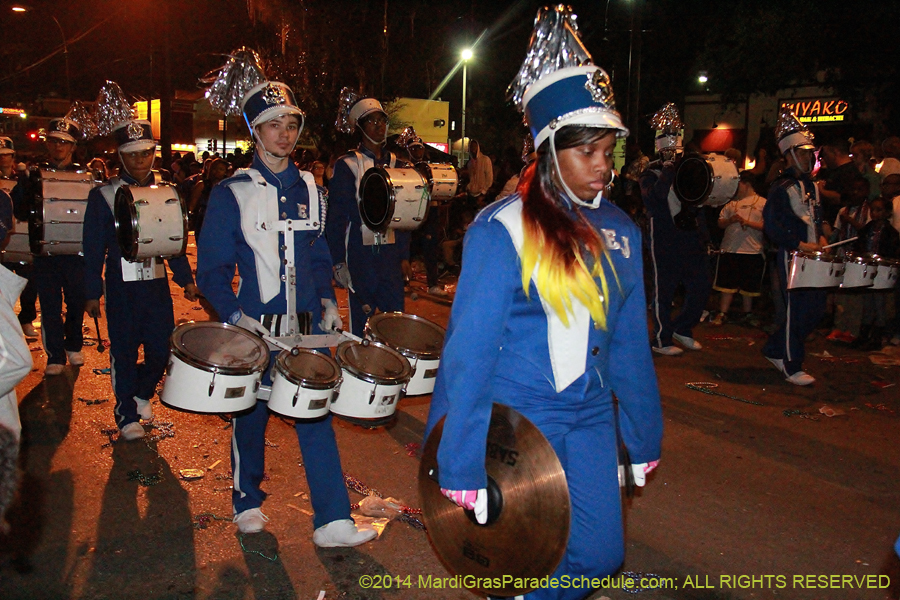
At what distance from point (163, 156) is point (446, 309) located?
1802cm

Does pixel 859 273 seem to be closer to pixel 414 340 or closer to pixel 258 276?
pixel 414 340

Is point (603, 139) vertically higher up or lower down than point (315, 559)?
higher up

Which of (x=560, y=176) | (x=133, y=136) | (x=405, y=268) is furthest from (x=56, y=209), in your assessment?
(x=560, y=176)

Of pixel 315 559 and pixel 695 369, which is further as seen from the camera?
pixel 695 369

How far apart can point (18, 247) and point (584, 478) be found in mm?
Result: 7769

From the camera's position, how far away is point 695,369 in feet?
26.9

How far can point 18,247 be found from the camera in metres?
8.38

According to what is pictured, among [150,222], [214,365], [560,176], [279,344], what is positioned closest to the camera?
[560,176]

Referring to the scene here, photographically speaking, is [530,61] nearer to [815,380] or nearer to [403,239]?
[403,239]

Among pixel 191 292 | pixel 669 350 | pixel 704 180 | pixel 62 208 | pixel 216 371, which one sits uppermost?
pixel 704 180

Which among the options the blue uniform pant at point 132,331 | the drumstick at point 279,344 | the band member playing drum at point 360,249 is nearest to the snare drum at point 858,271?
the band member playing drum at point 360,249

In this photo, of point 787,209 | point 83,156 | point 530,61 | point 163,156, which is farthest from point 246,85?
point 163,156

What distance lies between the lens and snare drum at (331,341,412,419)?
11.9 ft

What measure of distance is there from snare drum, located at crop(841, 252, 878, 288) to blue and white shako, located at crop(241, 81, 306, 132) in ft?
17.1
